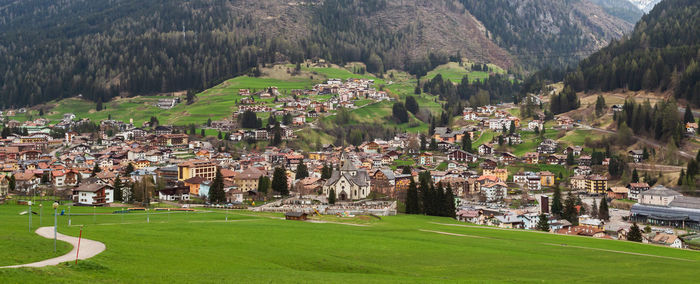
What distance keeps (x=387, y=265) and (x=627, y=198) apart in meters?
79.1

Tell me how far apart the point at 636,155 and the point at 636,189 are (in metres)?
17.3

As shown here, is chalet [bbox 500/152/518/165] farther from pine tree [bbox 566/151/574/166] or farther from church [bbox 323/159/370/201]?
church [bbox 323/159/370/201]

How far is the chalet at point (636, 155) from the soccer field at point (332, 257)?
70519 millimetres

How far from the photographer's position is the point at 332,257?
31859mm

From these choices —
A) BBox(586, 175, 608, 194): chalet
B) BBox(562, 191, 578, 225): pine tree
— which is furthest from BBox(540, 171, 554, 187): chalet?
BBox(562, 191, 578, 225): pine tree

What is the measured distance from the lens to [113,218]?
5144 cm

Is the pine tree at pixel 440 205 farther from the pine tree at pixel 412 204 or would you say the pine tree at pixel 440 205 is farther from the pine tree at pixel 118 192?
the pine tree at pixel 118 192

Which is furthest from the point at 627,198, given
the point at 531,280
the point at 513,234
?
the point at 531,280

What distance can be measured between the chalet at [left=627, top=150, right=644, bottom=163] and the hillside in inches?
1226

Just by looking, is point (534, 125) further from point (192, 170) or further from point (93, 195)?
point (93, 195)

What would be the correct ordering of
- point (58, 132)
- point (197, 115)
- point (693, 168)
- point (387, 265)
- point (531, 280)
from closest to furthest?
1. point (531, 280)
2. point (387, 265)
3. point (693, 168)
4. point (58, 132)
5. point (197, 115)

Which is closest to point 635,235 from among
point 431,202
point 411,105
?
point 431,202

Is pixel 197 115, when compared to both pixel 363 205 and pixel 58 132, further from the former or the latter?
pixel 363 205

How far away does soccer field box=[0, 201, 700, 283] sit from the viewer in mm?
23453
